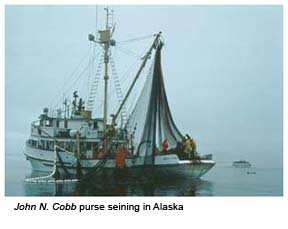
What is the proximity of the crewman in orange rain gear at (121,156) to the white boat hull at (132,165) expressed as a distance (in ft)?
0.28

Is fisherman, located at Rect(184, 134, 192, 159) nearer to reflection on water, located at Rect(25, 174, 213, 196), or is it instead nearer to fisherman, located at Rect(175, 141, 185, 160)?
fisherman, located at Rect(175, 141, 185, 160)

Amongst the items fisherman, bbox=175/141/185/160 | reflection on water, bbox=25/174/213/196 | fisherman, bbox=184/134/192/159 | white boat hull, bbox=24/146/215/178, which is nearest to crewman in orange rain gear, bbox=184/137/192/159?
fisherman, bbox=184/134/192/159

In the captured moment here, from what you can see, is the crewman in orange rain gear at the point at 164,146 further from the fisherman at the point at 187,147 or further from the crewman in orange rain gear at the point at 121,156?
the crewman in orange rain gear at the point at 121,156

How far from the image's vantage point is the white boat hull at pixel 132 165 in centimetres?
909

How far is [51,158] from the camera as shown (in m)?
10.7

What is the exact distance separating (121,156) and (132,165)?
297 mm

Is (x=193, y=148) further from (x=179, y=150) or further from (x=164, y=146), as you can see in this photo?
(x=164, y=146)

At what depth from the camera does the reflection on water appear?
721 centimetres

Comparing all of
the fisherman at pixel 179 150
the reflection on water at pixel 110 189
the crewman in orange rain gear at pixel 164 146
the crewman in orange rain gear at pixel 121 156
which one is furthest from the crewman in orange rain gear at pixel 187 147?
the crewman in orange rain gear at pixel 121 156

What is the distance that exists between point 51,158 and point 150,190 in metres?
3.57

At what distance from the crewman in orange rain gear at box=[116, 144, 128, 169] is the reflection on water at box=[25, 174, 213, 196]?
1.46 ft

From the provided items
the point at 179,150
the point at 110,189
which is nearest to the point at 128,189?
the point at 110,189
